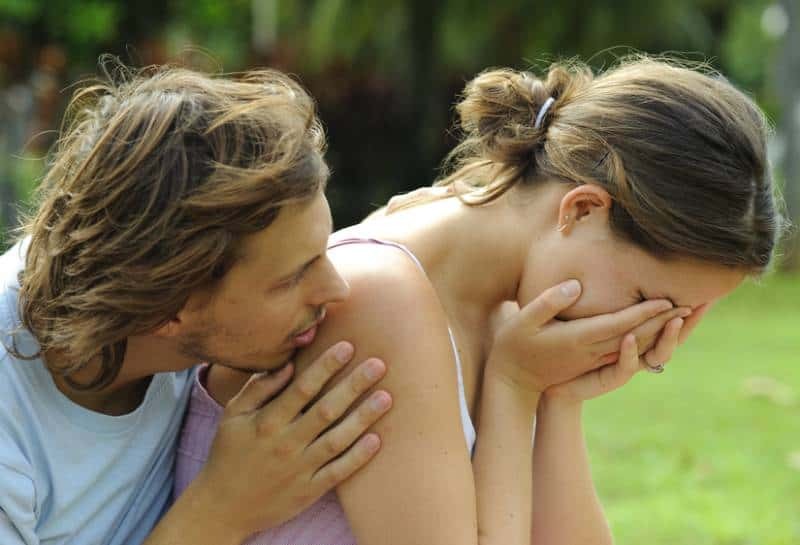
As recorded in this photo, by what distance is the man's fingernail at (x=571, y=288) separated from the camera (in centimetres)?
293

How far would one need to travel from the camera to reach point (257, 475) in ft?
9.00

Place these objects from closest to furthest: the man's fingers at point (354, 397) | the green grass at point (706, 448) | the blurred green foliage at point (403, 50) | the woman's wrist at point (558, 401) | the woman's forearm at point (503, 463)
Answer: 1. the man's fingers at point (354, 397)
2. the woman's forearm at point (503, 463)
3. the woman's wrist at point (558, 401)
4. the green grass at point (706, 448)
5. the blurred green foliage at point (403, 50)

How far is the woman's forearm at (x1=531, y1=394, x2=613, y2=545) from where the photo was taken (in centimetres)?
323

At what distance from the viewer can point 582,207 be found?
9.59 feet

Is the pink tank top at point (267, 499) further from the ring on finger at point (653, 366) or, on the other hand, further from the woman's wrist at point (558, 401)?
the ring on finger at point (653, 366)

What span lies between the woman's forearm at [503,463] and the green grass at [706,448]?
261cm

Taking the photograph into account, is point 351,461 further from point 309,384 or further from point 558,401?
point 558,401

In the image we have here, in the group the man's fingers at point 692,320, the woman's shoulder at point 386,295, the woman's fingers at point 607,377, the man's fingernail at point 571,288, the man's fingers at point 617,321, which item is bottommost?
the woman's fingers at point 607,377

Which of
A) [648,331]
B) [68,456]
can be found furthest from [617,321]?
[68,456]

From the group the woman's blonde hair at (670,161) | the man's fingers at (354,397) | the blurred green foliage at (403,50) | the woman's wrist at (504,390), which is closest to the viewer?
the man's fingers at (354,397)

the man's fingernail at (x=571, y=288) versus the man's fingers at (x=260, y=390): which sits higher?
the man's fingernail at (x=571, y=288)

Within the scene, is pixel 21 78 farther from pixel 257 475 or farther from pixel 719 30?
pixel 719 30

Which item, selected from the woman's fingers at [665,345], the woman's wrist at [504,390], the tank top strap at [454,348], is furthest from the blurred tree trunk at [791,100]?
the tank top strap at [454,348]

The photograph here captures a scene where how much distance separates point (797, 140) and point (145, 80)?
1584 cm
